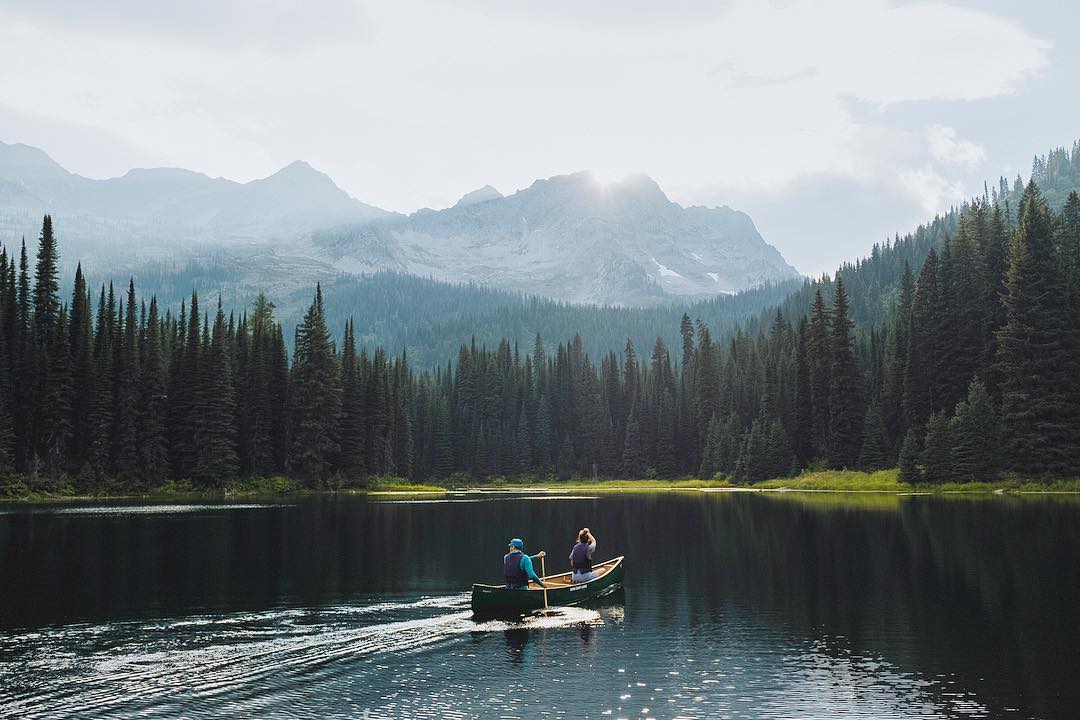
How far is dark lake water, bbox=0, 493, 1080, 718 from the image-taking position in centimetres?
2041

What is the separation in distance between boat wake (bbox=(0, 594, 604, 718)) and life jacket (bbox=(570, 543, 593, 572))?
369 cm

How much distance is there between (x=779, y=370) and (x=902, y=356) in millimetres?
28087

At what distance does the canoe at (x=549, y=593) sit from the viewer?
3142 centimetres

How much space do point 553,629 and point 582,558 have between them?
6631 millimetres

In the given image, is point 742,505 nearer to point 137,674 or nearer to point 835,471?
point 835,471

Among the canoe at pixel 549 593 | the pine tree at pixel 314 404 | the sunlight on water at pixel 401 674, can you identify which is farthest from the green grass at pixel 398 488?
the sunlight on water at pixel 401 674

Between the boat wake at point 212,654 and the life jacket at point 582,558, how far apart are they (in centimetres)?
369

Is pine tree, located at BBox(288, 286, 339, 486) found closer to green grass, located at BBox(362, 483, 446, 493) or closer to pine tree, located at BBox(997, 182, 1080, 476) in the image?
green grass, located at BBox(362, 483, 446, 493)

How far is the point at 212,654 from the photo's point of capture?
24.6 metres

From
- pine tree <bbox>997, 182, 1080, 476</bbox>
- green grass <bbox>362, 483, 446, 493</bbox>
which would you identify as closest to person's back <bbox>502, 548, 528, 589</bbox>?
pine tree <bbox>997, 182, 1080, 476</bbox>

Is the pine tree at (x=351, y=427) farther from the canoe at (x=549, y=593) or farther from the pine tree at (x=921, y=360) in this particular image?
the canoe at (x=549, y=593)

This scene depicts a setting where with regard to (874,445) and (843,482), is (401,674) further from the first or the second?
(874,445)

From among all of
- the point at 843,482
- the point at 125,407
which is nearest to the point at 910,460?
the point at 843,482

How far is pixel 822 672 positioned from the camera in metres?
22.8
